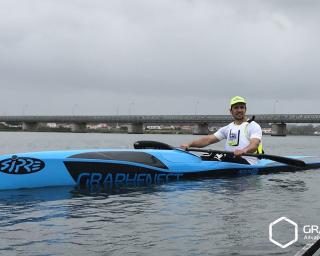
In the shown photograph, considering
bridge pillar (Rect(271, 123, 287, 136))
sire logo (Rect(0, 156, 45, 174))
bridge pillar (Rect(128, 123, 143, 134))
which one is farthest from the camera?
bridge pillar (Rect(128, 123, 143, 134))

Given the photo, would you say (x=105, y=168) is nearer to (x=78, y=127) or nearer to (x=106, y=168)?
(x=106, y=168)

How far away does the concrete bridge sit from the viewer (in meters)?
106

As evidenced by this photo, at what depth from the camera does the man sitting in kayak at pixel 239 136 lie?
14.1 meters

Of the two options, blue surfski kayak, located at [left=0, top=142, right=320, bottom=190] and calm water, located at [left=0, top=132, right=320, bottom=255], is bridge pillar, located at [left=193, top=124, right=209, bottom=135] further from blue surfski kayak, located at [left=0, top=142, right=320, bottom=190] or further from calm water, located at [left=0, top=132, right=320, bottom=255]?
calm water, located at [left=0, top=132, right=320, bottom=255]

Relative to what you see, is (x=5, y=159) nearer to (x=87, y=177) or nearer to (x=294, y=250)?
(x=87, y=177)

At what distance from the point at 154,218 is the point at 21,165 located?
12.9ft

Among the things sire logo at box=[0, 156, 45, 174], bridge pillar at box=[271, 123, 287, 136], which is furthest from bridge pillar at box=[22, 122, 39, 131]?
sire logo at box=[0, 156, 45, 174]

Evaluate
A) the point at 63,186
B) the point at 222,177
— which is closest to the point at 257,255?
the point at 63,186

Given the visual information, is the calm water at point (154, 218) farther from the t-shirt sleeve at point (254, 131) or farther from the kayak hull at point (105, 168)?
the t-shirt sleeve at point (254, 131)

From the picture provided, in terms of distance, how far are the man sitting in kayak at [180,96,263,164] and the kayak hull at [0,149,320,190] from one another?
1.62ft

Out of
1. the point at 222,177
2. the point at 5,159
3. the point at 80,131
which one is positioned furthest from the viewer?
the point at 80,131

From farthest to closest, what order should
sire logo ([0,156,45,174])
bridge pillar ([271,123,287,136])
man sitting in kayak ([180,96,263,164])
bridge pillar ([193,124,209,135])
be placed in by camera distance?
1. bridge pillar ([193,124,209,135])
2. bridge pillar ([271,123,287,136])
3. man sitting in kayak ([180,96,263,164])
4. sire logo ([0,156,45,174])

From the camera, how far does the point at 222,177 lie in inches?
564

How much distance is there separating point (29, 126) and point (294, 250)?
444ft
